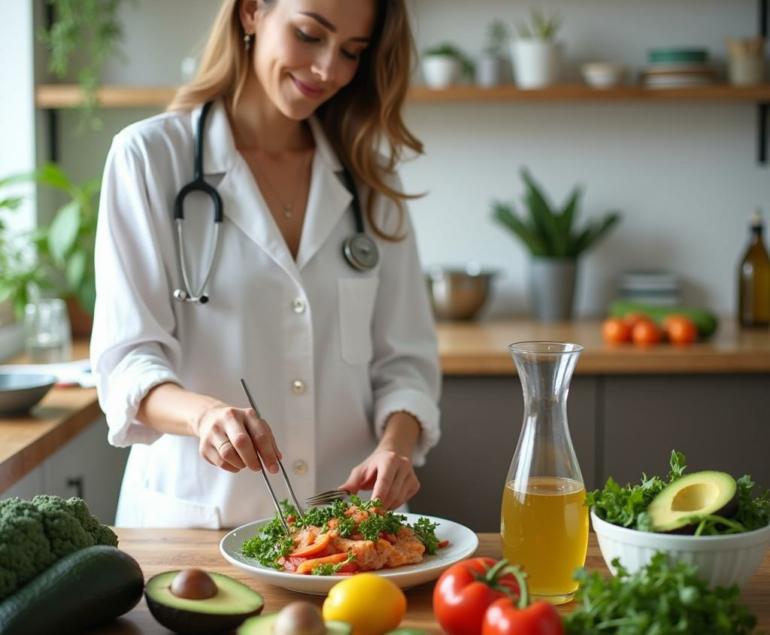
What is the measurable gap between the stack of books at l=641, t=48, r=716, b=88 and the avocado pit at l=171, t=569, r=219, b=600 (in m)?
2.64

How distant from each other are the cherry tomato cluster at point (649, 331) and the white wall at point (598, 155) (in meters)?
0.62

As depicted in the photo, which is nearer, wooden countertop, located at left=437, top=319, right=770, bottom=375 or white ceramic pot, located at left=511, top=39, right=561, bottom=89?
wooden countertop, located at left=437, top=319, right=770, bottom=375

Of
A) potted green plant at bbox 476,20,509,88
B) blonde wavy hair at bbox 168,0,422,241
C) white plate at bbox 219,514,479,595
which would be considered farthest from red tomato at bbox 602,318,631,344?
white plate at bbox 219,514,479,595

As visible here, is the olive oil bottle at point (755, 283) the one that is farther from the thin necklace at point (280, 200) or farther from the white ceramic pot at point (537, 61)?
the thin necklace at point (280, 200)

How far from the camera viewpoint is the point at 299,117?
1.82 metres

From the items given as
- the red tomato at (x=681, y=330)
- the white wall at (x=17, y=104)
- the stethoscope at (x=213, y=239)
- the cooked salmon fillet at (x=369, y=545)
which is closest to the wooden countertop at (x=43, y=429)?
the stethoscope at (x=213, y=239)

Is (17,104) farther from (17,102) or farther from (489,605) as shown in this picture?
(489,605)

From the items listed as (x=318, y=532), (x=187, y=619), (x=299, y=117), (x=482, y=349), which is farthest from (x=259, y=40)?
(x=482, y=349)

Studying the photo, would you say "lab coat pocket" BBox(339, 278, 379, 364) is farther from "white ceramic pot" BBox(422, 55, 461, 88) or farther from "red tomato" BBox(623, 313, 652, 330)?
"white ceramic pot" BBox(422, 55, 461, 88)

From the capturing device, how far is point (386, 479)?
147cm

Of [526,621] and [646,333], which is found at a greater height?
[646,333]

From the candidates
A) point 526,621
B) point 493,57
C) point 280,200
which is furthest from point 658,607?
point 493,57

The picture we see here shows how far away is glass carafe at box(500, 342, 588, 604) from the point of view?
3.84ft

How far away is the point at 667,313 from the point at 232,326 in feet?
5.53
